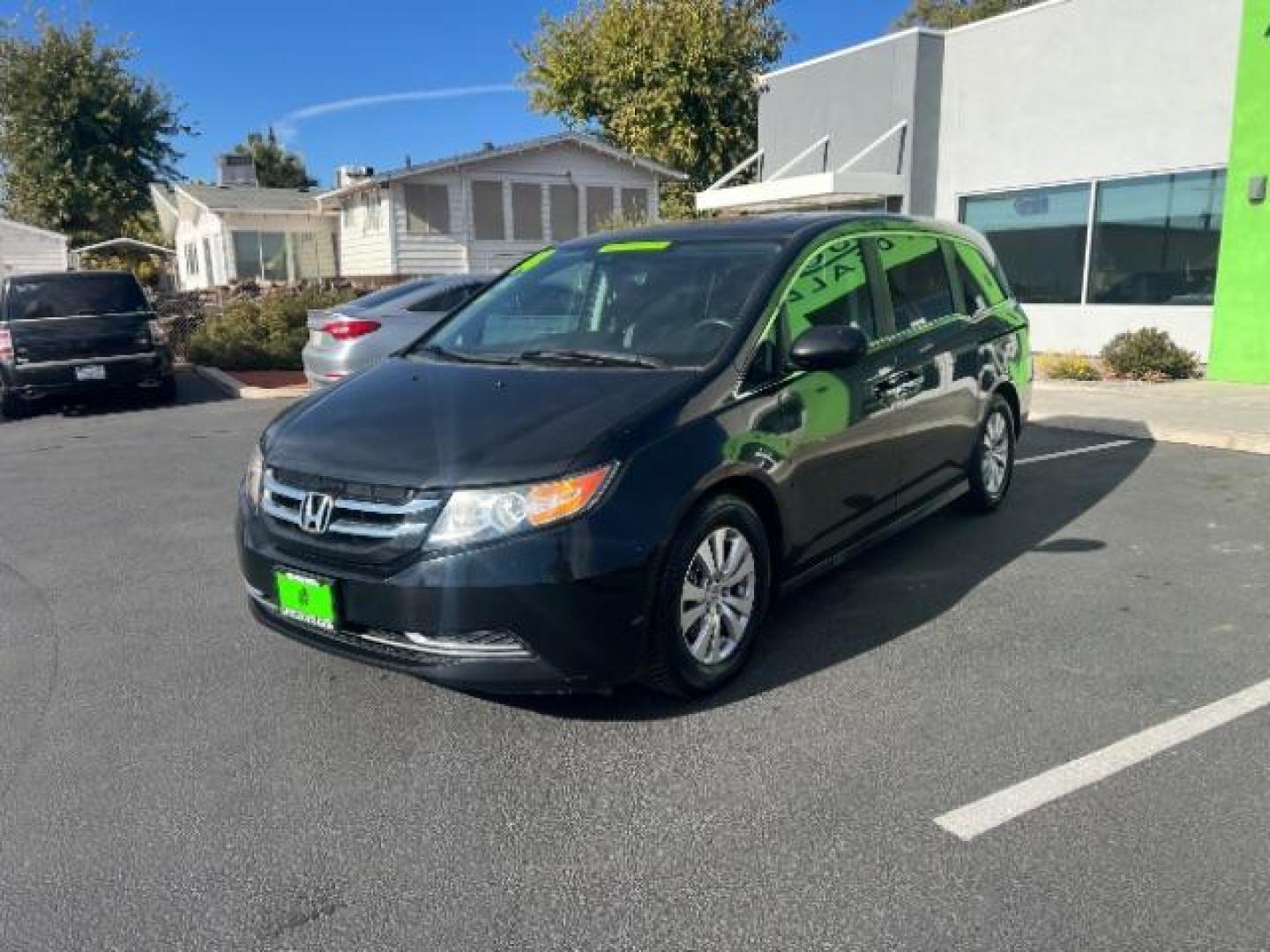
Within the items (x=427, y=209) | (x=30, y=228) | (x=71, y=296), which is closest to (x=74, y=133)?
(x=30, y=228)

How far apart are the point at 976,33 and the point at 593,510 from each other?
46.8 feet

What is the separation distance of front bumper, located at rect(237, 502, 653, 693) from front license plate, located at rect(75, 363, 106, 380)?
9.71 meters

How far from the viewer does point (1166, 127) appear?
12344 millimetres

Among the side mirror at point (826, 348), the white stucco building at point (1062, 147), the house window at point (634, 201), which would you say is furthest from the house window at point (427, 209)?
the side mirror at point (826, 348)

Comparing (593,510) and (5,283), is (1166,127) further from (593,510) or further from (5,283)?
(5,283)

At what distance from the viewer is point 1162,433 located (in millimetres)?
8703

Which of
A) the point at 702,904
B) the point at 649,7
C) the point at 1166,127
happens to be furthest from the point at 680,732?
the point at 649,7

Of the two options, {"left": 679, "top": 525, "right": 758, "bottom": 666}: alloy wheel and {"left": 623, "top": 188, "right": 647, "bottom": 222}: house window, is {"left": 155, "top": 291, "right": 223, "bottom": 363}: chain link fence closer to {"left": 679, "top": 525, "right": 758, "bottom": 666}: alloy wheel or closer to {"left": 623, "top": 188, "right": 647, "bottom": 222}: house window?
{"left": 623, "top": 188, "right": 647, "bottom": 222}: house window

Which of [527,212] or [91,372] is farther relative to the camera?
[527,212]

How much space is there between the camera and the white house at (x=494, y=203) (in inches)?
942

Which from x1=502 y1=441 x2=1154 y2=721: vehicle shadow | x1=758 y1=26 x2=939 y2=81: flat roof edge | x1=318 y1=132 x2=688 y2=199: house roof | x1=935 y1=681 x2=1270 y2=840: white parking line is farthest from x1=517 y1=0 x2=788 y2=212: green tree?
x1=935 y1=681 x2=1270 y2=840: white parking line

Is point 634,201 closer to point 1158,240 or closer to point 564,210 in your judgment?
point 564,210

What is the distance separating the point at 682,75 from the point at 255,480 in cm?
2558

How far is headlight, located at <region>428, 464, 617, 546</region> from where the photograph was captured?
3141 millimetres
